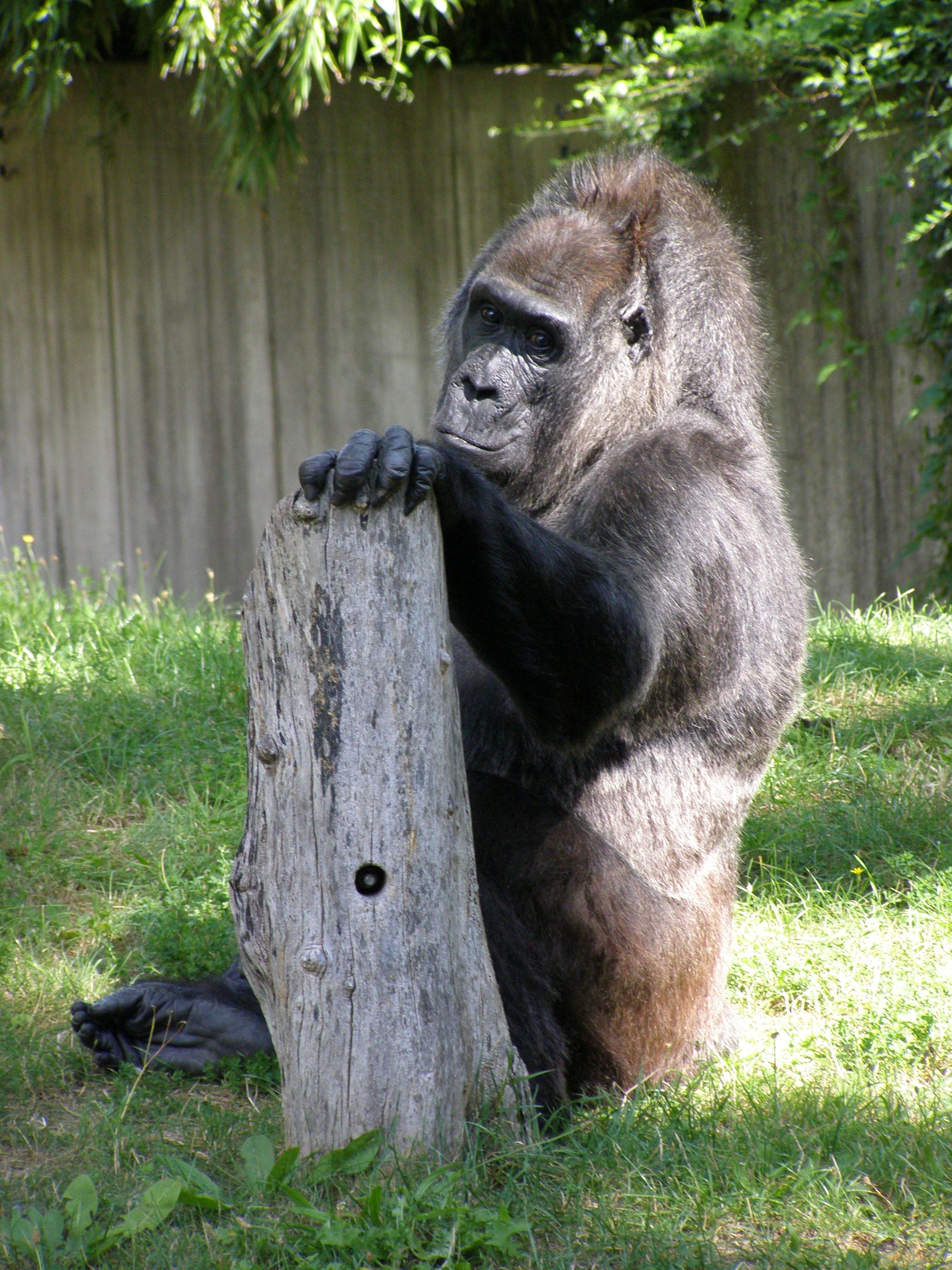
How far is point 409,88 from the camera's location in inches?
297

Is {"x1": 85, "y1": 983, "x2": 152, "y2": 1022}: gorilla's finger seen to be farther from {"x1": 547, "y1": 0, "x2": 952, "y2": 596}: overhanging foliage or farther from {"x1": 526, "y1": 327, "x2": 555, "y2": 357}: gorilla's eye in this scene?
{"x1": 547, "y1": 0, "x2": 952, "y2": 596}: overhanging foliage

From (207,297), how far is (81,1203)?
6330mm

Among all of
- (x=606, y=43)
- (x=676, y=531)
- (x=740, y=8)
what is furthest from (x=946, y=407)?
(x=676, y=531)

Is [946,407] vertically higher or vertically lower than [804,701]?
higher

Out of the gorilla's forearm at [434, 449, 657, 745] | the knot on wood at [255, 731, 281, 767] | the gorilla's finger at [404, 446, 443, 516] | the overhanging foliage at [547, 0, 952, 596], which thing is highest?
the overhanging foliage at [547, 0, 952, 596]

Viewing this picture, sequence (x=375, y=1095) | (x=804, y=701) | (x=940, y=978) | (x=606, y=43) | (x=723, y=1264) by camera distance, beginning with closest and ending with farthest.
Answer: (x=723, y=1264), (x=375, y=1095), (x=940, y=978), (x=804, y=701), (x=606, y=43)

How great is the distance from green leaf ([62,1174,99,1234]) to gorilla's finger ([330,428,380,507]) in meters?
1.20

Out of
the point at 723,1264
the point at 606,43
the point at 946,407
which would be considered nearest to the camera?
the point at 723,1264

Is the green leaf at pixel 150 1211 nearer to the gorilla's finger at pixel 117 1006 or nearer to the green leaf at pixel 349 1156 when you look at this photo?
the green leaf at pixel 349 1156

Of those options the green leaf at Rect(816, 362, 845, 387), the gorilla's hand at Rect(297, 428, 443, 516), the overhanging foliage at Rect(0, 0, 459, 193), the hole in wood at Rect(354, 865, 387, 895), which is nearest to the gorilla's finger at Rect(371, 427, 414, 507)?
the gorilla's hand at Rect(297, 428, 443, 516)

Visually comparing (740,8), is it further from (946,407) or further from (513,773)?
(513,773)

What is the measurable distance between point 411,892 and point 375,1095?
1.12ft

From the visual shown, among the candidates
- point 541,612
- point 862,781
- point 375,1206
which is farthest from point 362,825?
point 862,781

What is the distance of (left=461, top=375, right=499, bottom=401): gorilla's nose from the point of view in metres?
3.01
